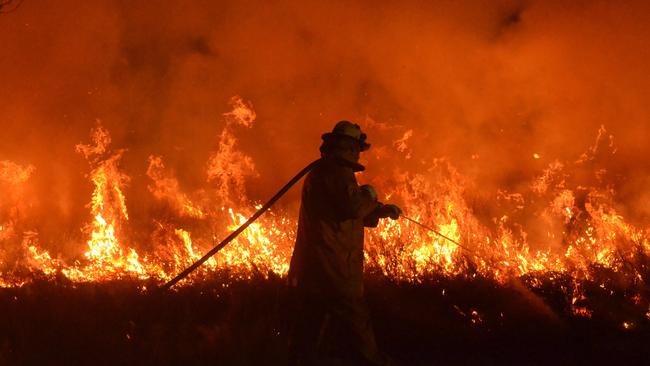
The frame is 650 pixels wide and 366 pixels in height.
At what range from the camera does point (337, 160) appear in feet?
13.6

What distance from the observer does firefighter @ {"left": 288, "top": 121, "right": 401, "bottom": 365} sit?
4.00 metres

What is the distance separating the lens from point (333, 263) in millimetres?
4016

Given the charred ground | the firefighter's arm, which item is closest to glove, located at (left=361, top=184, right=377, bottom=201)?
the firefighter's arm

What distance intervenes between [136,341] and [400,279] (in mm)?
2827

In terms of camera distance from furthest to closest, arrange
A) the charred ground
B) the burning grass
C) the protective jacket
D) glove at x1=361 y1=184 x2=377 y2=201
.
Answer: the burning grass < the charred ground < glove at x1=361 y1=184 x2=377 y2=201 < the protective jacket

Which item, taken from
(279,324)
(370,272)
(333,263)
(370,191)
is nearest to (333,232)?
(333,263)

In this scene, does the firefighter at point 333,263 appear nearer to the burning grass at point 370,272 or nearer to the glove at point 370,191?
the glove at point 370,191

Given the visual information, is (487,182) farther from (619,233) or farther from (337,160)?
(337,160)

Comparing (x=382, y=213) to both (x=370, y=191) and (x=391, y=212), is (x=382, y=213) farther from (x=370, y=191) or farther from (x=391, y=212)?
(x=370, y=191)

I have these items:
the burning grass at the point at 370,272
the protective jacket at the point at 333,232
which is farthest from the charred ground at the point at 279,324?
the protective jacket at the point at 333,232

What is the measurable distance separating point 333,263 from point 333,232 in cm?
21

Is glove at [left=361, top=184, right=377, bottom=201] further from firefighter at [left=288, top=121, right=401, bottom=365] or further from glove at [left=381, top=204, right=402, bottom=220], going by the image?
glove at [left=381, top=204, right=402, bottom=220]

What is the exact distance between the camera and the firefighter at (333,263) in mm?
4004

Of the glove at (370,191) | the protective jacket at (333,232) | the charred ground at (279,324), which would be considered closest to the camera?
the protective jacket at (333,232)
